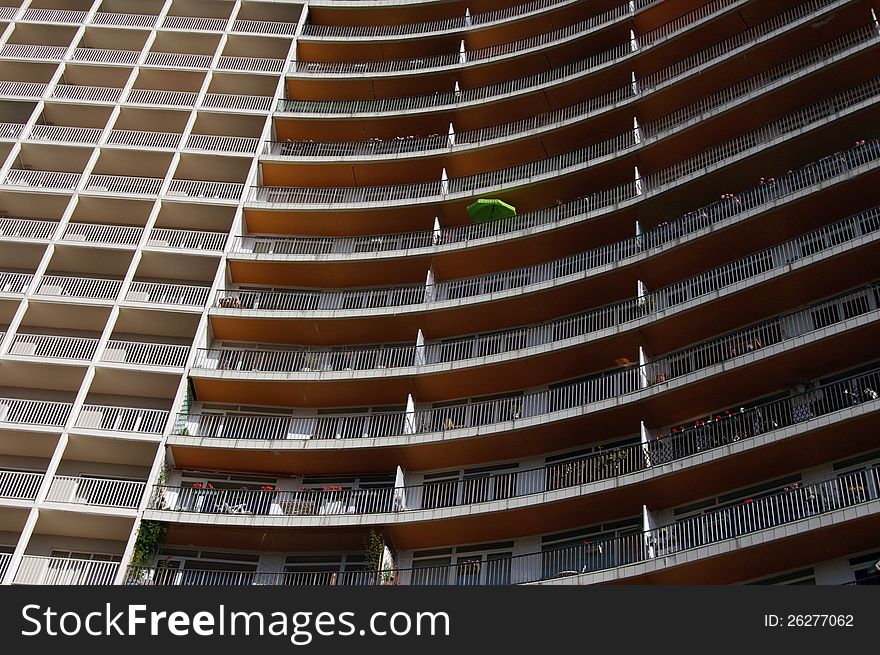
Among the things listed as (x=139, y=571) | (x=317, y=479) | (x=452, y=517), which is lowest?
(x=139, y=571)

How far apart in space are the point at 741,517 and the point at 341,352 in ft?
47.4

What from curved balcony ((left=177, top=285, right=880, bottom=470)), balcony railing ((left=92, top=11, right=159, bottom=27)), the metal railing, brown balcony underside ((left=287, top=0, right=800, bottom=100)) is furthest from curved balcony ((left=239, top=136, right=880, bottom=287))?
balcony railing ((left=92, top=11, right=159, bottom=27))

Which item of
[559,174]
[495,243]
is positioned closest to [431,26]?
Result: [559,174]

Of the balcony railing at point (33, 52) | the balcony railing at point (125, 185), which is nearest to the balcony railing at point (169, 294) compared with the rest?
the balcony railing at point (125, 185)

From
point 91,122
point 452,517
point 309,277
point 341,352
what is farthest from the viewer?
point 91,122

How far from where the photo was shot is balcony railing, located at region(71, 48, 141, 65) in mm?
44281

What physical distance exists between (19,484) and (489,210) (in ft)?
58.5

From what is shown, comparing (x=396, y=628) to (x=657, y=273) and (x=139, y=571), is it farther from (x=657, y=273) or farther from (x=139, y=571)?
(x=657, y=273)

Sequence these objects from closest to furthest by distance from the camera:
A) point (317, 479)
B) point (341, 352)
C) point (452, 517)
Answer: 1. point (452, 517)
2. point (317, 479)
3. point (341, 352)

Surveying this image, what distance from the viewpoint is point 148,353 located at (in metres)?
34.9

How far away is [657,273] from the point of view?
32906 mm

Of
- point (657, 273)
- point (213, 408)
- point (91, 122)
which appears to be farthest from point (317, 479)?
point (91, 122)

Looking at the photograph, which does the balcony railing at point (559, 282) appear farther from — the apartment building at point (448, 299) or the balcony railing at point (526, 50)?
the balcony railing at point (526, 50)

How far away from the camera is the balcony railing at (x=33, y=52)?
4416 centimetres
